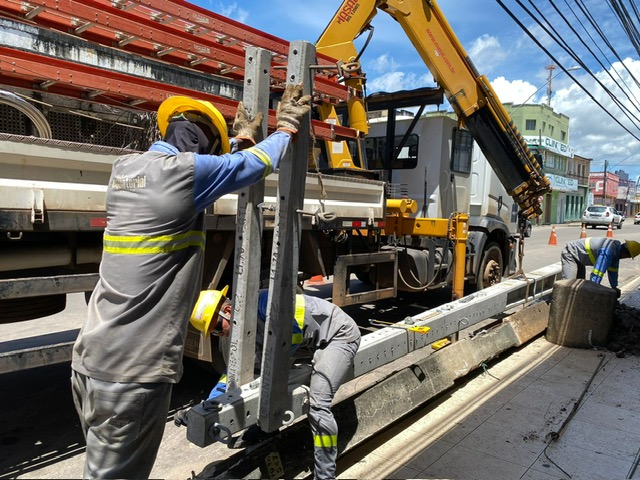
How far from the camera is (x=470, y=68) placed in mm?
6762

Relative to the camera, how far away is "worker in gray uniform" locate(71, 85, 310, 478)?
1795 millimetres

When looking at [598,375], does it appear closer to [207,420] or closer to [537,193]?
[537,193]

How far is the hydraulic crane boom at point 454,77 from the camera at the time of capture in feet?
19.7

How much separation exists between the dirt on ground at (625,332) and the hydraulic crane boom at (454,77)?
223cm

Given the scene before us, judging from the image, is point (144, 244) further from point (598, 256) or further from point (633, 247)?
point (633, 247)

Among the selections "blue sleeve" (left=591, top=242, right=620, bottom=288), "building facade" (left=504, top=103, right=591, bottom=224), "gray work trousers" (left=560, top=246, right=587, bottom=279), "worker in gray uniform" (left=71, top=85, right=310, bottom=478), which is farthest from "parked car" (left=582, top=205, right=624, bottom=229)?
"worker in gray uniform" (left=71, top=85, right=310, bottom=478)

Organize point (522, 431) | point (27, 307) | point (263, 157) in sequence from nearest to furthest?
point (263, 157)
point (27, 307)
point (522, 431)

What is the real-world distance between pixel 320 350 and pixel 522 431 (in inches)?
74.5

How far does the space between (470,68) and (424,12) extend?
3.31 feet

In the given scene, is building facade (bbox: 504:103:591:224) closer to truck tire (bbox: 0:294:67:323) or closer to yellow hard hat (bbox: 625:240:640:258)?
yellow hard hat (bbox: 625:240:640:258)

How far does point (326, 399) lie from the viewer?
8.97 ft

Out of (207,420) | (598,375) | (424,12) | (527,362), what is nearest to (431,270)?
(527,362)

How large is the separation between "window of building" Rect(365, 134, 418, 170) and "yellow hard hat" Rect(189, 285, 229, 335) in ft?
17.1

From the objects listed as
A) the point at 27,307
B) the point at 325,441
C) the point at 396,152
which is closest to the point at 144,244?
the point at 325,441
